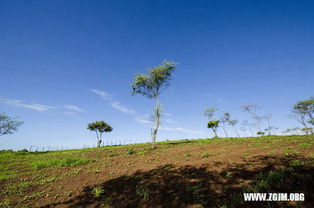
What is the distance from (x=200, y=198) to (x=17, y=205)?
28.6ft

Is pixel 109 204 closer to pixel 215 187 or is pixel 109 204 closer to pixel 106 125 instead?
pixel 215 187

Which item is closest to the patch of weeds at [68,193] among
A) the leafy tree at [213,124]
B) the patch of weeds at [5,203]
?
the patch of weeds at [5,203]

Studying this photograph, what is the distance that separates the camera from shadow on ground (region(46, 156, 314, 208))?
4516 mm

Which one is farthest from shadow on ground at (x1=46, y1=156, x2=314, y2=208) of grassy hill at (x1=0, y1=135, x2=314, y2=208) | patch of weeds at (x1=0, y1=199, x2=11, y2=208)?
patch of weeds at (x1=0, y1=199, x2=11, y2=208)

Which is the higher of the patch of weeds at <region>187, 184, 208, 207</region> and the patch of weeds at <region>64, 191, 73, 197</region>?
the patch of weeds at <region>187, 184, 208, 207</region>

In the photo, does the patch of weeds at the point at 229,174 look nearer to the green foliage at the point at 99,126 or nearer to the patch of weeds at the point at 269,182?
the patch of weeds at the point at 269,182

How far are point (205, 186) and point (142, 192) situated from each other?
2779 millimetres

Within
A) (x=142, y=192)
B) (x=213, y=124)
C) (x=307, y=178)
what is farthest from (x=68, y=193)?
(x=213, y=124)

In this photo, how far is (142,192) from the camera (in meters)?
5.93

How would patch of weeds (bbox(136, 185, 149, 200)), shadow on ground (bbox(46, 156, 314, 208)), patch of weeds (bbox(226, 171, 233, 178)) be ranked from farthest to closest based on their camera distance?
patch of weeds (bbox(226, 171, 233, 178)), patch of weeds (bbox(136, 185, 149, 200)), shadow on ground (bbox(46, 156, 314, 208))

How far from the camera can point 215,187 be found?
5.31 meters

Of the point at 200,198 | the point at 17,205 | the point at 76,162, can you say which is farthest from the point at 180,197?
the point at 76,162

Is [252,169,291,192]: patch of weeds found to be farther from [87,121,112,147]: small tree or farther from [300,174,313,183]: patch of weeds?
[87,121,112,147]: small tree

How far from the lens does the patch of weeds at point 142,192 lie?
18.2 ft
